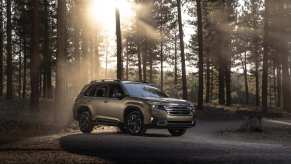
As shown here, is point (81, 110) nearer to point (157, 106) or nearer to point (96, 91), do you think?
point (96, 91)

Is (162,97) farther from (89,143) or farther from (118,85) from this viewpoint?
(89,143)

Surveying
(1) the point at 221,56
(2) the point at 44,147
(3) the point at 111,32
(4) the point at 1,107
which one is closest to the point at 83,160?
(2) the point at 44,147

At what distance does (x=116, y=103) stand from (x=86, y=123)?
191 centimetres

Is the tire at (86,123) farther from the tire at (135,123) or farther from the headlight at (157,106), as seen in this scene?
the headlight at (157,106)

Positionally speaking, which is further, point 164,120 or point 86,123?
point 86,123

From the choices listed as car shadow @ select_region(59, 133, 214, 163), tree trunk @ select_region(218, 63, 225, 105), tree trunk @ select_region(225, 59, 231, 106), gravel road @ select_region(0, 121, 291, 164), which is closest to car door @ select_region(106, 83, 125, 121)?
car shadow @ select_region(59, 133, 214, 163)

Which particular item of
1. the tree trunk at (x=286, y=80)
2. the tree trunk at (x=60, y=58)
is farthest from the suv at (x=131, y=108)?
the tree trunk at (x=286, y=80)

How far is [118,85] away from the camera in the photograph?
19.5 m

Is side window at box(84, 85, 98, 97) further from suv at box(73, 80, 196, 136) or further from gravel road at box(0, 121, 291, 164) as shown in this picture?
gravel road at box(0, 121, 291, 164)

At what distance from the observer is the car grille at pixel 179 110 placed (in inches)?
707

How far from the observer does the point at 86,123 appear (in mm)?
20219

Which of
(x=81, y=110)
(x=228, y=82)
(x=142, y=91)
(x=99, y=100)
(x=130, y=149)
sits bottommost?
(x=130, y=149)

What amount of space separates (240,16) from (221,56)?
879 cm

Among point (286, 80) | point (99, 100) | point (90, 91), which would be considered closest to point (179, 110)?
point (99, 100)
